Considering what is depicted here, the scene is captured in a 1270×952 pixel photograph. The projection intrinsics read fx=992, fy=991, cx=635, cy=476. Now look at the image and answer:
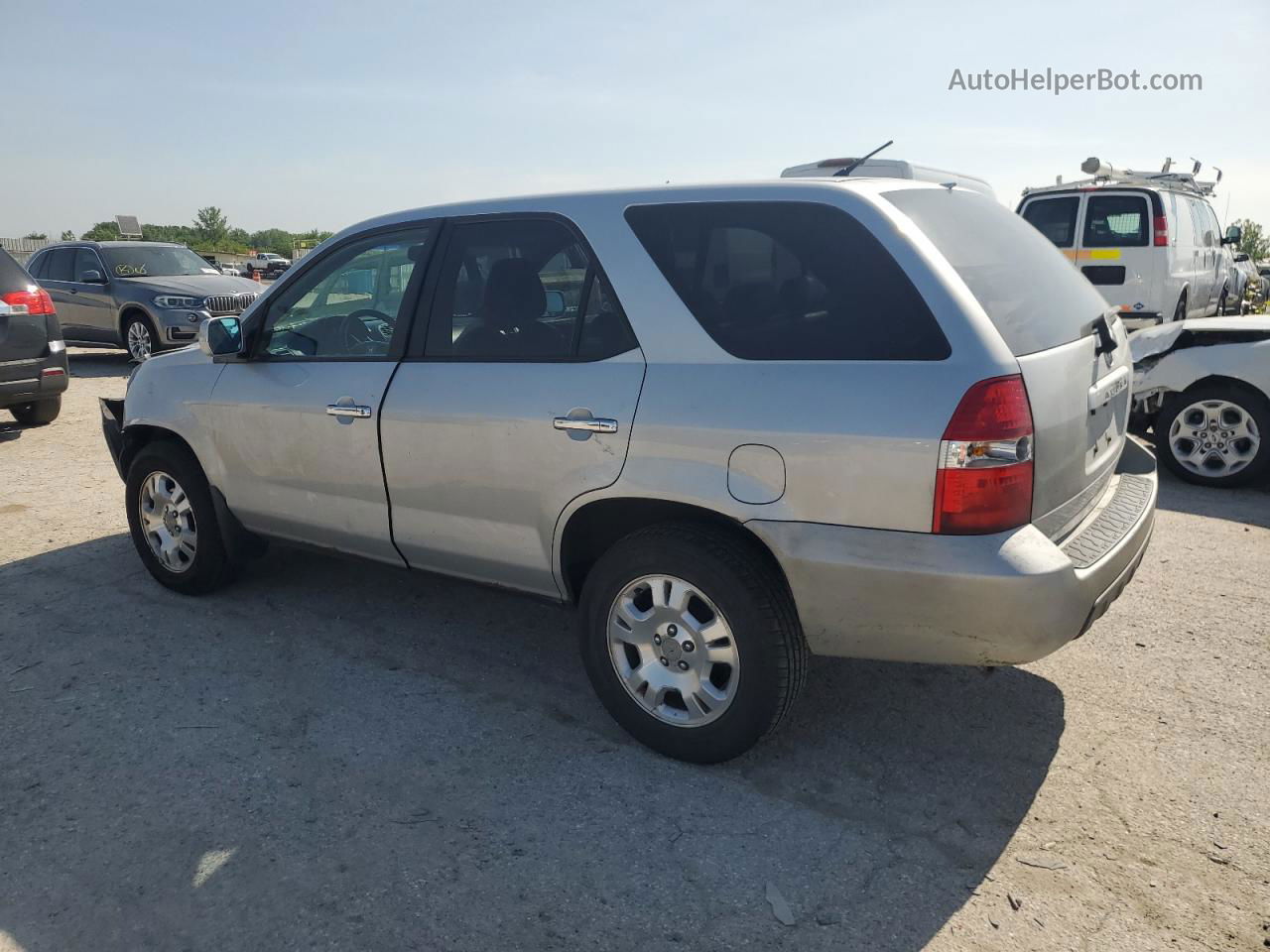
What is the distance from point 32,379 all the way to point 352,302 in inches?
230

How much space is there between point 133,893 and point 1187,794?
306cm

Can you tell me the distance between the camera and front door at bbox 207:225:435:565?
3.91m

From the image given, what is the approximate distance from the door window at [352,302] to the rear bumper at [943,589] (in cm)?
183

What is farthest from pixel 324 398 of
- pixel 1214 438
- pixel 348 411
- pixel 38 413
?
pixel 38 413

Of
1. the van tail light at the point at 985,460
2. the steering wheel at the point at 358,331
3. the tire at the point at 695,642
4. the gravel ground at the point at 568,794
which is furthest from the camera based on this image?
the steering wheel at the point at 358,331

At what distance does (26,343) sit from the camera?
837 centimetres

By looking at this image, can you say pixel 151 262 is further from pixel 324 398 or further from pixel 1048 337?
pixel 1048 337

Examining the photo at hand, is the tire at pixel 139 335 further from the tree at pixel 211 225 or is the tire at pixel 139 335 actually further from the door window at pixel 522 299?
the tree at pixel 211 225

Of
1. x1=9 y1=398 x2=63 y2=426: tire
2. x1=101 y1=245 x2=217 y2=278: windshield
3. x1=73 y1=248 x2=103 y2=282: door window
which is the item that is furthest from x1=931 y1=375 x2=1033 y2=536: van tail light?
x1=73 y1=248 x2=103 y2=282: door window

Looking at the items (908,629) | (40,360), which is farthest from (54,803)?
(40,360)

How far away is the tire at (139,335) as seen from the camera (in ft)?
43.3

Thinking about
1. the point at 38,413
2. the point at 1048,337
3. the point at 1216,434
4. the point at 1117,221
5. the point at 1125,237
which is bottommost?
the point at 1216,434

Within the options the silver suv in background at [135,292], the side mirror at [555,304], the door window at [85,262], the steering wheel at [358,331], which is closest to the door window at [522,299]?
the side mirror at [555,304]

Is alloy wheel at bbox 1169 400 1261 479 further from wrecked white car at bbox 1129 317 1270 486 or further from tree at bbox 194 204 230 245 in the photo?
tree at bbox 194 204 230 245
